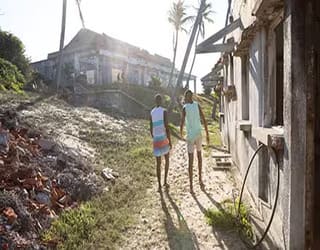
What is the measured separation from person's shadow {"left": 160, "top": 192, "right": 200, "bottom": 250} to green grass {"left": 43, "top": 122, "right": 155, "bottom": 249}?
55cm

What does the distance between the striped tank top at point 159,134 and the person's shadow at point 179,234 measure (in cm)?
136

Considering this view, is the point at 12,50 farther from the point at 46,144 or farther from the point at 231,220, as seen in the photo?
the point at 231,220

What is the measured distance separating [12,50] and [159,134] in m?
14.8

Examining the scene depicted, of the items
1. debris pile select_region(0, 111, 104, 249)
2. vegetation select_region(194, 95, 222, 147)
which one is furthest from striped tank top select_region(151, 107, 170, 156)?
vegetation select_region(194, 95, 222, 147)

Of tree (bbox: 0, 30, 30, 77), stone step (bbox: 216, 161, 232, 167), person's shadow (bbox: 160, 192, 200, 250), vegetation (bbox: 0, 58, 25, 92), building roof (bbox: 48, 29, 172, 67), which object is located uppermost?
building roof (bbox: 48, 29, 172, 67)

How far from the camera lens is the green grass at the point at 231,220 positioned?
14.3 ft

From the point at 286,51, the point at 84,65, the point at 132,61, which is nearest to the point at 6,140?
the point at 286,51

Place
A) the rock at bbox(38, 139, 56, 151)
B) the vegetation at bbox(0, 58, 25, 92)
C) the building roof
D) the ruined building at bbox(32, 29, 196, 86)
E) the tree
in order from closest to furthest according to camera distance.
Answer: the rock at bbox(38, 139, 56, 151)
the vegetation at bbox(0, 58, 25, 92)
the tree
the ruined building at bbox(32, 29, 196, 86)
the building roof

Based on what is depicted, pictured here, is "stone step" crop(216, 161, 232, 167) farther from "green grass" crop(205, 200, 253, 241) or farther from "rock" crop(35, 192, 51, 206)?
"rock" crop(35, 192, 51, 206)

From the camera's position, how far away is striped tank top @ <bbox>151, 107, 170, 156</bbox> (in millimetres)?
6293

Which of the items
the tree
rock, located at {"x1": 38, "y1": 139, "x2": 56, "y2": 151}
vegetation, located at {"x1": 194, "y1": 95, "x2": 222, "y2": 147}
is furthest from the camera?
the tree

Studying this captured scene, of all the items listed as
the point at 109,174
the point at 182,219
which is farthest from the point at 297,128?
the point at 109,174

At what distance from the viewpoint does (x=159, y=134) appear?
20.7ft

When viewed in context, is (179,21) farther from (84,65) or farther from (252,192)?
(252,192)
